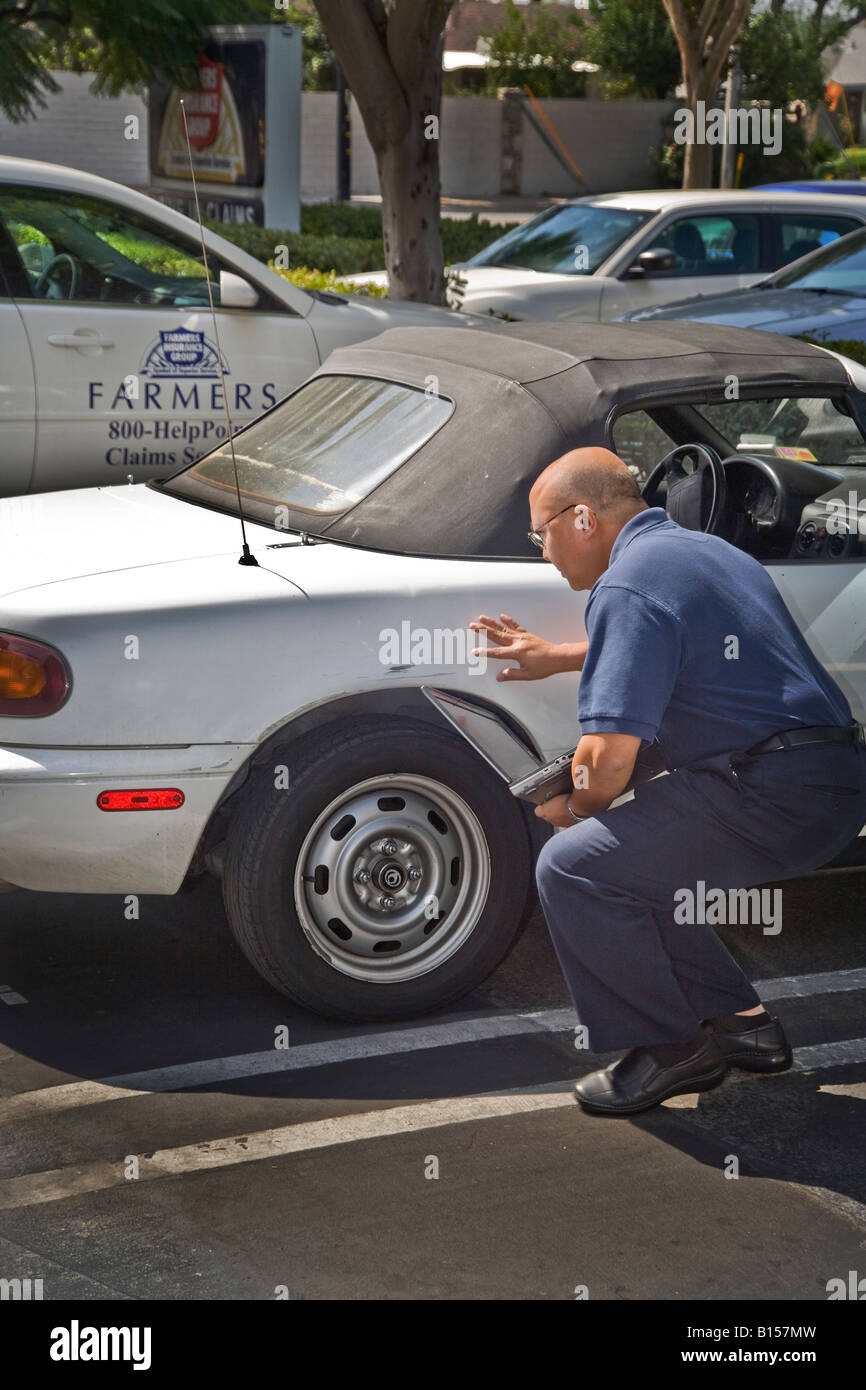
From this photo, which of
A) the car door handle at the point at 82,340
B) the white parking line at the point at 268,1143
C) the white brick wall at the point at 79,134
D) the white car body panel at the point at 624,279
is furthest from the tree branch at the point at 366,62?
the white brick wall at the point at 79,134

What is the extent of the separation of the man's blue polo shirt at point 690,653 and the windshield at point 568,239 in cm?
911

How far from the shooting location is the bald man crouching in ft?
11.8

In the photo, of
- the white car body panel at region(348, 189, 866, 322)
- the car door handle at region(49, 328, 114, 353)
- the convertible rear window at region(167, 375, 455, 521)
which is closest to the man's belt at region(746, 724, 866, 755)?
the convertible rear window at region(167, 375, 455, 521)

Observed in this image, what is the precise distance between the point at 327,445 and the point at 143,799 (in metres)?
1.27

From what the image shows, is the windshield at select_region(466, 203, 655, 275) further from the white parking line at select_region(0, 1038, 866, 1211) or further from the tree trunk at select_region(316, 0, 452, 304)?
the white parking line at select_region(0, 1038, 866, 1211)

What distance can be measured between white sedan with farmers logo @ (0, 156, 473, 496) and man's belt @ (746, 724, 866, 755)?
15.2ft

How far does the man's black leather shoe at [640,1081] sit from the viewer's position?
385cm

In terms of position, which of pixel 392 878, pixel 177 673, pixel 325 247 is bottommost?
pixel 392 878

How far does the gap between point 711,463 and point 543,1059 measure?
1542mm

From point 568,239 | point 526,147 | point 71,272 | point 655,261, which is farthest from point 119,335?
point 526,147

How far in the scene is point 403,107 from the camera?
1027 cm

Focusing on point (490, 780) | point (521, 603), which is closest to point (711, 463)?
point (521, 603)

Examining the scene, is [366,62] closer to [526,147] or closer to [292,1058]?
[292,1058]

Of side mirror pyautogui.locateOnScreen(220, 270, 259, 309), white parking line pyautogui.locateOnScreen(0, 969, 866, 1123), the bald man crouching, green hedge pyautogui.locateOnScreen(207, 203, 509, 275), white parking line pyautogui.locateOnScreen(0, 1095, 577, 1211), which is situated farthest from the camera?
green hedge pyautogui.locateOnScreen(207, 203, 509, 275)
